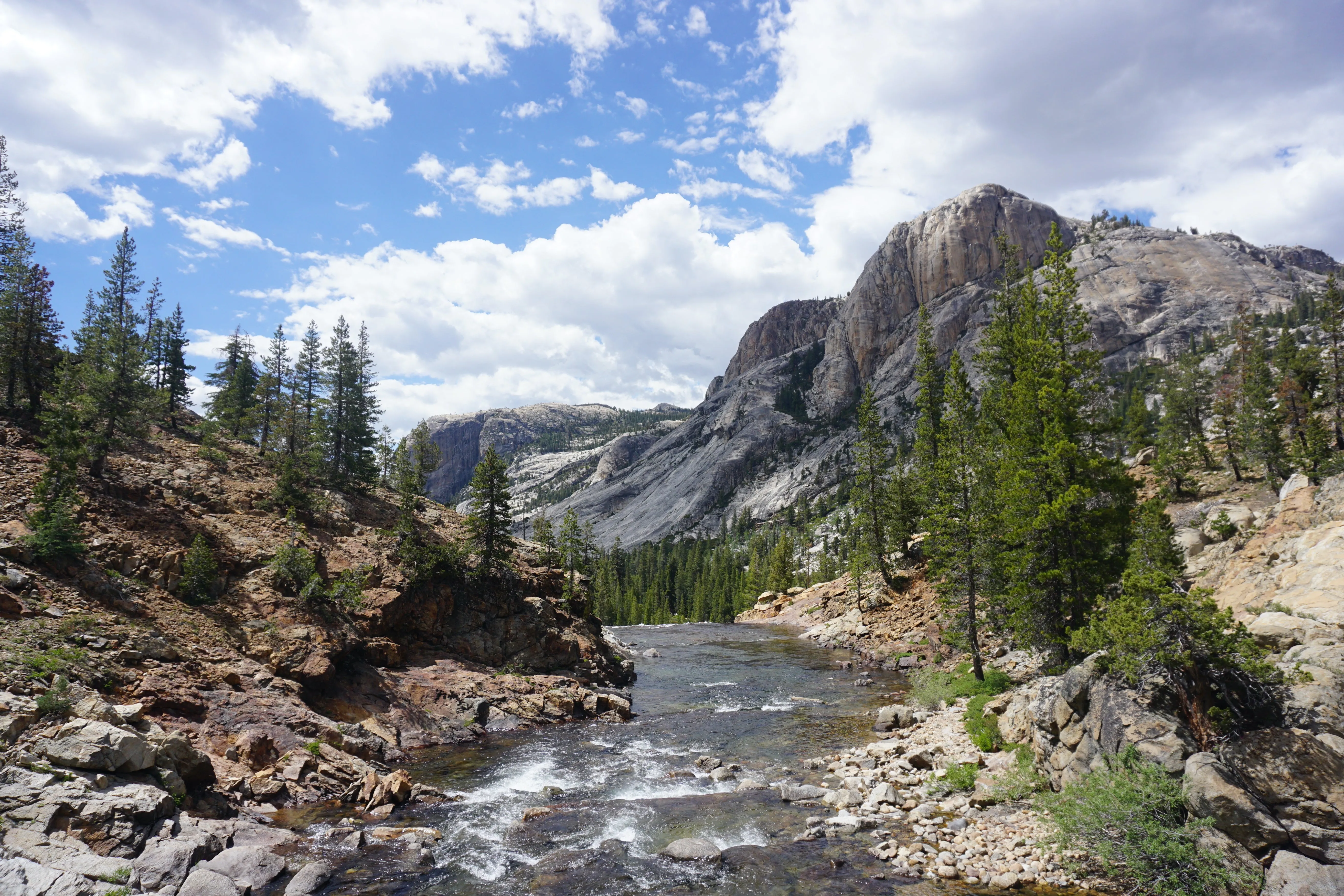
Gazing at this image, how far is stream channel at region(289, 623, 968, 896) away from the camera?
11922 mm

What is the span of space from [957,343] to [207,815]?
20165cm

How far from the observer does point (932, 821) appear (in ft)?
45.1

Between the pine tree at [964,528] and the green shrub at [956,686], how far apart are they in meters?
0.55

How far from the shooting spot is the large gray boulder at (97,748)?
1158 centimetres

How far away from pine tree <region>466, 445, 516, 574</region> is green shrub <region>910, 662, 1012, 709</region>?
69.7ft

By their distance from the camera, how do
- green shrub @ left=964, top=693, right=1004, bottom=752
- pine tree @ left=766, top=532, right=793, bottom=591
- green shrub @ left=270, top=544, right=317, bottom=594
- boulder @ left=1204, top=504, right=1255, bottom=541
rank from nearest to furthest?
green shrub @ left=964, top=693, right=1004, bottom=752, green shrub @ left=270, top=544, right=317, bottom=594, boulder @ left=1204, top=504, right=1255, bottom=541, pine tree @ left=766, top=532, right=793, bottom=591

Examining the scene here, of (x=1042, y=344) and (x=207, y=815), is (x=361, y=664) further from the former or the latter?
(x=1042, y=344)

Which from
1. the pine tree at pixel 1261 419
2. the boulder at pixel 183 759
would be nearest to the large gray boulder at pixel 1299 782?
the boulder at pixel 183 759

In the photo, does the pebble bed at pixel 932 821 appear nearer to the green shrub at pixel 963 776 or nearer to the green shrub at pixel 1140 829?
the green shrub at pixel 963 776

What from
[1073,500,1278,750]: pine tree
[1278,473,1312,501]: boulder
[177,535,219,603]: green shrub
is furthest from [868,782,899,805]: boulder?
[1278,473,1312,501]: boulder

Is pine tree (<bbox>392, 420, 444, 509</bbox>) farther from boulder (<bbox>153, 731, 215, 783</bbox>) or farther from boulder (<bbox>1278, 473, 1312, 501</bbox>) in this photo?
boulder (<bbox>1278, 473, 1312, 501</bbox>)

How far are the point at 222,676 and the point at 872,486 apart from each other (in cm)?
4558

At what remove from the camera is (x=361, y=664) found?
24.5 meters

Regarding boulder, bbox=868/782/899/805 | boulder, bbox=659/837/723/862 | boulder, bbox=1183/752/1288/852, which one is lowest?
boulder, bbox=659/837/723/862
